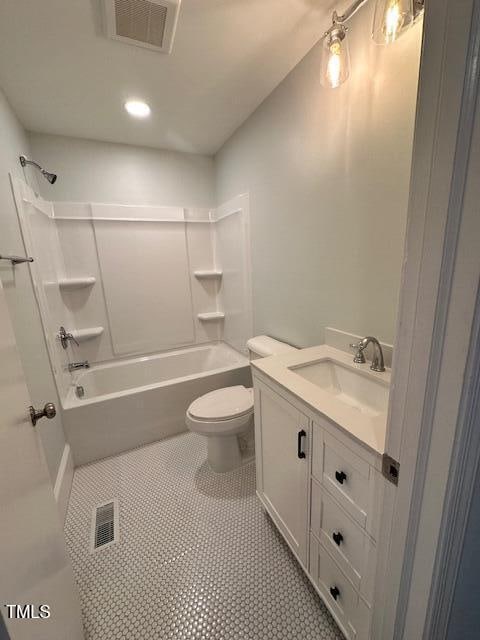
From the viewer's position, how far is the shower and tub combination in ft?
6.35

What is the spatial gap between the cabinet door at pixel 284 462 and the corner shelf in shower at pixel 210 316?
175 cm

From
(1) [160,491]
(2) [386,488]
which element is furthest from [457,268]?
(1) [160,491]

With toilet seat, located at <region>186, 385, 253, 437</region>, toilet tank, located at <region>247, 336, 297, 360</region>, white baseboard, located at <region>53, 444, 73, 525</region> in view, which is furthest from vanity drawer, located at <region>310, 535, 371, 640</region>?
white baseboard, located at <region>53, 444, 73, 525</region>

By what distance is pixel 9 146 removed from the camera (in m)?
1.58

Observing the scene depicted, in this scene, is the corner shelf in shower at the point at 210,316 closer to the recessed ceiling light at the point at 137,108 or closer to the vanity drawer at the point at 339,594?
the recessed ceiling light at the point at 137,108

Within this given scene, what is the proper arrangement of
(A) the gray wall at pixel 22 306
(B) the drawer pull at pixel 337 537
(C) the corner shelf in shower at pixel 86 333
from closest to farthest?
(B) the drawer pull at pixel 337 537, (A) the gray wall at pixel 22 306, (C) the corner shelf in shower at pixel 86 333

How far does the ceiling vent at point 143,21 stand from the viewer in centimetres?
107

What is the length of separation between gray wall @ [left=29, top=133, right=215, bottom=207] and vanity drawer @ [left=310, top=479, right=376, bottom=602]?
2.68 meters

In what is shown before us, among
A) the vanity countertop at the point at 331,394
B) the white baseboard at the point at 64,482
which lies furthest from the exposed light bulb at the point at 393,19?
the white baseboard at the point at 64,482

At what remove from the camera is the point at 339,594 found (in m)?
0.91

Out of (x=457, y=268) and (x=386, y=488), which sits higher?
(x=457, y=268)

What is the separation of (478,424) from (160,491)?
5.73 ft

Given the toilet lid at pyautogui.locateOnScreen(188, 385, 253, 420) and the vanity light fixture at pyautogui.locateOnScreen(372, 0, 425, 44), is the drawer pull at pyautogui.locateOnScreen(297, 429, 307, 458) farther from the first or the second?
the vanity light fixture at pyautogui.locateOnScreen(372, 0, 425, 44)

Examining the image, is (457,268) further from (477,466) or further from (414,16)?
(414,16)
